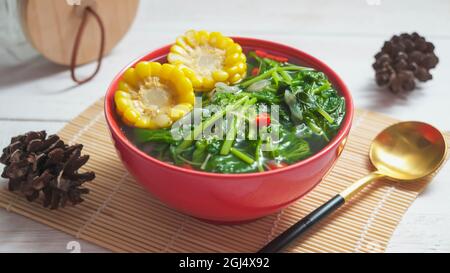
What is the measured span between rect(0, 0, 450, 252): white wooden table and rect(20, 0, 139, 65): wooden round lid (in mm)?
78

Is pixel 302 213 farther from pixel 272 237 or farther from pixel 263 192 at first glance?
pixel 263 192

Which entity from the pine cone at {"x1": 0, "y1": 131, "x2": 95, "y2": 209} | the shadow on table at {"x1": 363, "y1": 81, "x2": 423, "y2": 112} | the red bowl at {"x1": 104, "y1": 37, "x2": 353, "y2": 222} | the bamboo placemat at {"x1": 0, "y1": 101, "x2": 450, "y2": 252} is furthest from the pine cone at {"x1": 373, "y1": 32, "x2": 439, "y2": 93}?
the pine cone at {"x1": 0, "y1": 131, "x2": 95, "y2": 209}

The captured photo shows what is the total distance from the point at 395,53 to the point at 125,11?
3.60ft

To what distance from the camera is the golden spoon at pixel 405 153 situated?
169cm

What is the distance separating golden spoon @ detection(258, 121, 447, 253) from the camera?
1692mm

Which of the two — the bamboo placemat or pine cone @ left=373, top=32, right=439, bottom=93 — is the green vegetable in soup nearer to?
the bamboo placemat

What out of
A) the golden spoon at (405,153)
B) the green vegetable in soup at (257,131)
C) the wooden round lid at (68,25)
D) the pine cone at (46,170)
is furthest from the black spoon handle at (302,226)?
the wooden round lid at (68,25)

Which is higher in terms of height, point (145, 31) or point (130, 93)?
point (130, 93)

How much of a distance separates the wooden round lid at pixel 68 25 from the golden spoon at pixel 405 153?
1160 millimetres

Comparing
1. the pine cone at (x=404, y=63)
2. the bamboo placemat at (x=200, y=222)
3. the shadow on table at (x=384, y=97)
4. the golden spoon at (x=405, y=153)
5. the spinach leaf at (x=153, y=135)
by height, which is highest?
the spinach leaf at (x=153, y=135)

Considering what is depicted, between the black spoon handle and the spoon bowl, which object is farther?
the spoon bowl

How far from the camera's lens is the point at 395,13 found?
2734 millimetres

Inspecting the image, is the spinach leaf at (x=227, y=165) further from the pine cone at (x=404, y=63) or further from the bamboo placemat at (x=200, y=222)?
the pine cone at (x=404, y=63)
